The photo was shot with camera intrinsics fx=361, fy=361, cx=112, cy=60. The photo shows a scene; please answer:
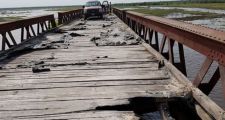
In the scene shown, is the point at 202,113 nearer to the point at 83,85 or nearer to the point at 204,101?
the point at 204,101

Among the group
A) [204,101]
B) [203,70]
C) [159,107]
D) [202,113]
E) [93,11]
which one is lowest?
[93,11]

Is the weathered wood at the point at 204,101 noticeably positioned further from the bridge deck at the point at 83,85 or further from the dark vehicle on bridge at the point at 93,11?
the dark vehicle on bridge at the point at 93,11

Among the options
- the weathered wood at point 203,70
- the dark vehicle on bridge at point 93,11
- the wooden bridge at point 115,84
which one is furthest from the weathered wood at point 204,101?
the dark vehicle on bridge at point 93,11

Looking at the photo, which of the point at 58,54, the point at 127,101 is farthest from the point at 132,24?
the point at 127,101

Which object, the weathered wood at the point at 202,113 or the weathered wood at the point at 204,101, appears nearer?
the weathered wood at the point at 204,101

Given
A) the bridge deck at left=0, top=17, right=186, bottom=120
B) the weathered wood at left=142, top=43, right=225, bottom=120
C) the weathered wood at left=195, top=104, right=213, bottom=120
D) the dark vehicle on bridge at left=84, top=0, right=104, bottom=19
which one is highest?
the weathered wood at left=142, top=43, right=225, bottom=120

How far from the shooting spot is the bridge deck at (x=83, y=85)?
4871 millimetres

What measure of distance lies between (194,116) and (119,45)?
6.61m

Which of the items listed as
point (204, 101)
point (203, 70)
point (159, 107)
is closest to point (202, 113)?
point (204, 101)

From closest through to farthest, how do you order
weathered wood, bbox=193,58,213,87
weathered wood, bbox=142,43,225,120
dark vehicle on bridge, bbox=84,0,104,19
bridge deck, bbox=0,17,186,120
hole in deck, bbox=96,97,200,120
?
weathered wood, bbox=142,43,225,120, weathered wood, bbox=193,58,213,87, bridge deck, bbox=0,17,186,120, hole in deck, bbox=96,97,200,120, dark vehicle on bridge, bbox=84,0,104,19

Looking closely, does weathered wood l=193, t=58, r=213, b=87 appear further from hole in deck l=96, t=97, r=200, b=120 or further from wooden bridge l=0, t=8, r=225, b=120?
hole in deck l=96, t=97, r=200, b=120

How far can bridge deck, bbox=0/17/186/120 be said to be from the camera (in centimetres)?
487

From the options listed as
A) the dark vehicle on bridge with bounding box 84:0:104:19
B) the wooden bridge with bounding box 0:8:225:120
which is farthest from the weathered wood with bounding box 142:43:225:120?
the dark vehicle on bridge with bounding box 84:0:104:19

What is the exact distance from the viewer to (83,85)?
6.17m
